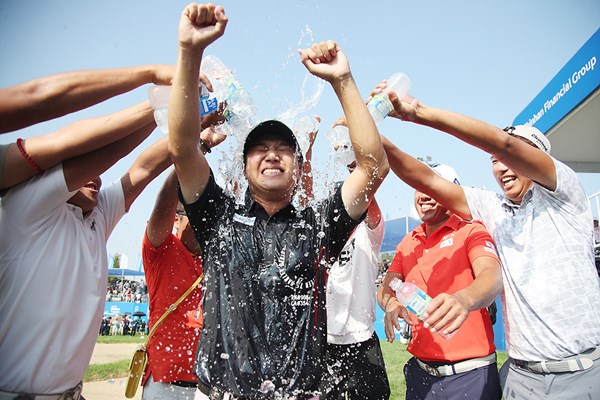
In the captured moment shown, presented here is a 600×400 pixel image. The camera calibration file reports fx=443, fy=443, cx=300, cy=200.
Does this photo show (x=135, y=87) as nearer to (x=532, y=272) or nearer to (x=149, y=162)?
(x=149, y=162)

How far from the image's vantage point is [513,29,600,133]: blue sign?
6.91 metres

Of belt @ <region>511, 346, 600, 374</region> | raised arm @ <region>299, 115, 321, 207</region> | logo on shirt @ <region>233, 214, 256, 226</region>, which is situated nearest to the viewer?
logo on shirt @ <region>233, 214, 256, 226</region>

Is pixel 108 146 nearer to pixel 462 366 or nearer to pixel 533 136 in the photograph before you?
pixel 462 366

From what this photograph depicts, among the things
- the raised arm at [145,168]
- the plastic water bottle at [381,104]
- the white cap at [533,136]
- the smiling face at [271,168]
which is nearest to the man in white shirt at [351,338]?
the plastic water bottle at [381,104]

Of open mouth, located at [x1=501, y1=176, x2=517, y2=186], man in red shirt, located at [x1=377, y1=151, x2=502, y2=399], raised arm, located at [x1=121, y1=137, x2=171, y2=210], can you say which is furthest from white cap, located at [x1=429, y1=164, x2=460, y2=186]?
raised arm, located at [x1=121, y1=137, x2=171, y2=210]

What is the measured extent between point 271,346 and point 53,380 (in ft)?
3.30

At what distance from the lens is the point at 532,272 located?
2855 millimetres

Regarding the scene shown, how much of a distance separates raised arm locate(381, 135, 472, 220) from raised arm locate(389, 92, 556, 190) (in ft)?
1.23

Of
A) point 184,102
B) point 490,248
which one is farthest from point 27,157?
point 490,248

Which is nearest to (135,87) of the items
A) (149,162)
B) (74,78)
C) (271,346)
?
(74,78)

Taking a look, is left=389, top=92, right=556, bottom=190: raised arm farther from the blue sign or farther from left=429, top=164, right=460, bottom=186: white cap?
the blue sign

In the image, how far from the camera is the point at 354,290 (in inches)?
142

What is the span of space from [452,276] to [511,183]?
0.80 m

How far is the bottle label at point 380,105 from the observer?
272 cm
